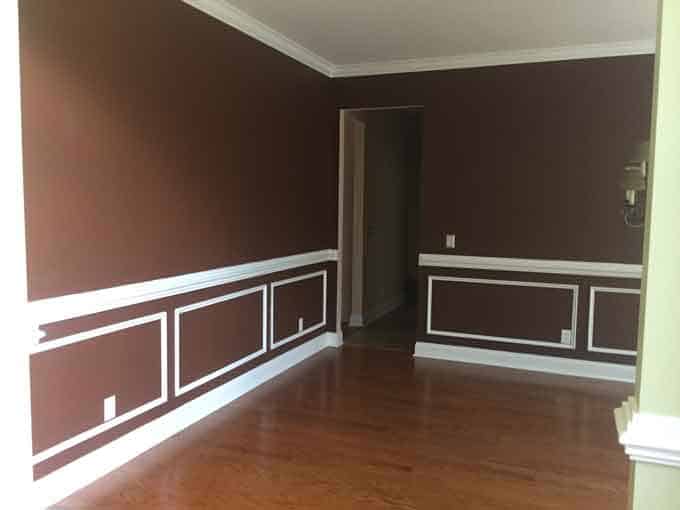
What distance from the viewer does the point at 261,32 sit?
3775 mm

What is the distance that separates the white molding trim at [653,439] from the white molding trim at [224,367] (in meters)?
2.54

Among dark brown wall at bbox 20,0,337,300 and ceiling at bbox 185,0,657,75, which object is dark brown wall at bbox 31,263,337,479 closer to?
dark brown wall at bbox 20,0,337,300

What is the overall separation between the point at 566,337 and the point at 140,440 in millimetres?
3196

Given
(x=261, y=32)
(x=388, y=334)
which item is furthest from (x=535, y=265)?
(x=261, y=32)

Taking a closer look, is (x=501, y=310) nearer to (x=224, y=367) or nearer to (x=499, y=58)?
(x=499, y=58)

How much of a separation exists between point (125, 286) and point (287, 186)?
1815 mm

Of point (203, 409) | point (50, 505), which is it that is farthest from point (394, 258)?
point (50, 505)

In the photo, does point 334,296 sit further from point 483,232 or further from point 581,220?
point 581,220

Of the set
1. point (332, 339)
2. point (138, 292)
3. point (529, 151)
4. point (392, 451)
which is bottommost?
point (392, 451)

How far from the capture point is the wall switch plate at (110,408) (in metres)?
2.69

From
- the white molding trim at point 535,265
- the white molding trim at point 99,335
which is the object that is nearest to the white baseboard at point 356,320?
the white molding trim at point 535,265

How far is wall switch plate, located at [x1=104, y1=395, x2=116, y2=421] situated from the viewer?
106 inches

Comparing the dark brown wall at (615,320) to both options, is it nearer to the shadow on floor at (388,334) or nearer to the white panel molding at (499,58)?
the shadow on floor at (388,334)

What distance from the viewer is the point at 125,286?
2.77 m
